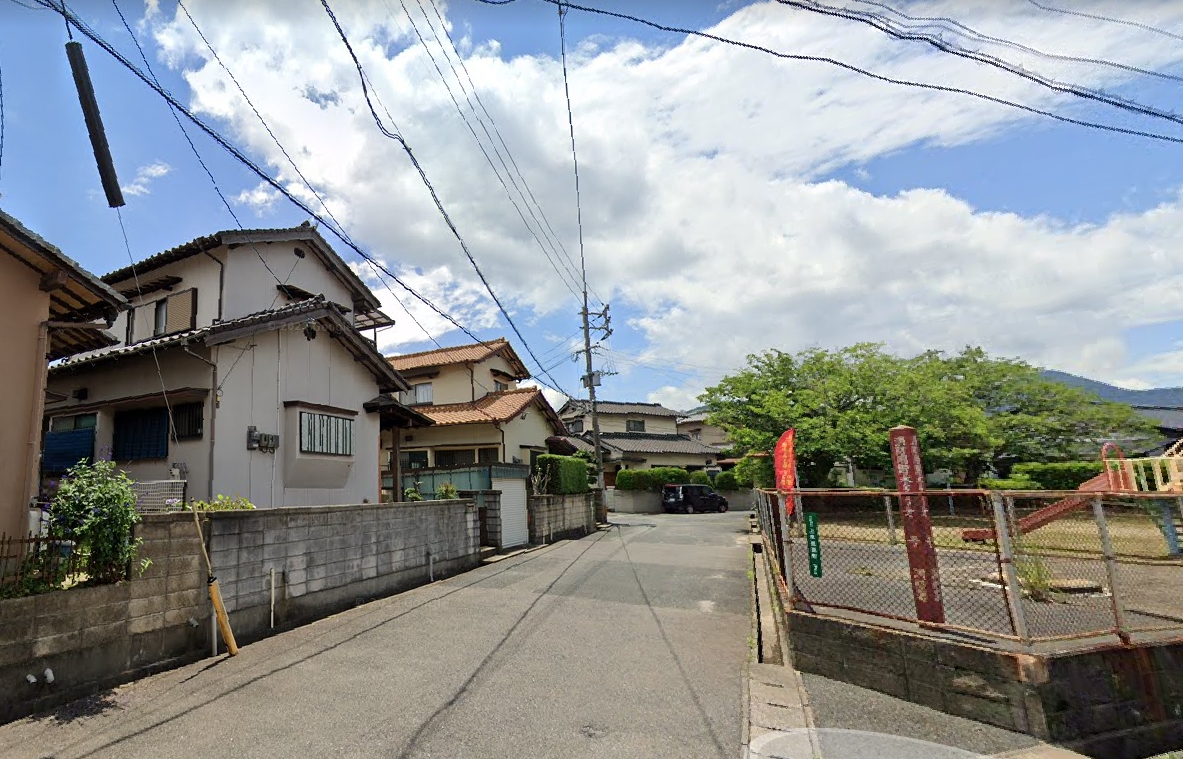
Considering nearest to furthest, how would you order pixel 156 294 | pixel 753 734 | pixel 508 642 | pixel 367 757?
pixel 367 757, pixel 753 734, pixel 508 642, pixel 156 294

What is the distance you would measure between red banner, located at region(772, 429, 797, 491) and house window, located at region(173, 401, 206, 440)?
10.2 meters

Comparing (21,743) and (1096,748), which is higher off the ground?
(21,743)

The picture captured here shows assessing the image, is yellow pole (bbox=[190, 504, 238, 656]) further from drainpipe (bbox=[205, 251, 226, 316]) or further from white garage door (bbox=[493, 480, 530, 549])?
white garage door (bbox=[493, 480, 530, 549])

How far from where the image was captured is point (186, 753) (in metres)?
4.11

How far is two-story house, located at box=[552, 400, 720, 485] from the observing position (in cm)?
3884

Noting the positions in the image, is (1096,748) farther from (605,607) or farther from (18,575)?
(18,575)

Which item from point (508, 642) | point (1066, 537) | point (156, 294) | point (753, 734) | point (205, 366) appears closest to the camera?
point (753, 734)

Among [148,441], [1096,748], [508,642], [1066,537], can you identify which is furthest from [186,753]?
[1066,537]

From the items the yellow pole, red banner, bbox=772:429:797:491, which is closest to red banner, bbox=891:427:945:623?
red banner, bbox=772:429:797:491

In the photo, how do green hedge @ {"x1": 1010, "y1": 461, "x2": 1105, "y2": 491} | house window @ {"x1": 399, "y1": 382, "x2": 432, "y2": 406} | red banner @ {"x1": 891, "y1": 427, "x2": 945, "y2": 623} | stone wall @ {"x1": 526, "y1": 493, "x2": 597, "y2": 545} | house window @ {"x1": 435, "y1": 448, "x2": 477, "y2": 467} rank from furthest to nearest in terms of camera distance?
house window @ {"x1": 399, "y1": 382, "x2": 432, "y2": 406}
house window @ {"x1": 435, "y1": 448, "x2": 477, "y2": 467}
green hedge @ {"x1": 1010, "y1": 461, "x2": 1105, "y2": 491}
stone wall @ {"x1": 526, "y1": 493, "x2": 597, "y2": 545}
red banner @ {"x1": 891, "y1": 427, "x2": 945, "y2": 623}

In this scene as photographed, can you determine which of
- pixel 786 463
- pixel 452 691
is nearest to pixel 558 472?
pixel 786 463

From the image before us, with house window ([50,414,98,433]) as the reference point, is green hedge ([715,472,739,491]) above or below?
below

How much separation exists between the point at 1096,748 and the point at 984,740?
3.81ft

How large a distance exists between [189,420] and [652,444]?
109ft
